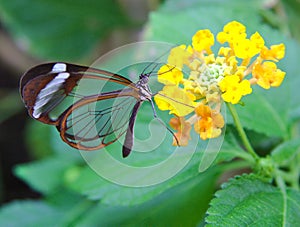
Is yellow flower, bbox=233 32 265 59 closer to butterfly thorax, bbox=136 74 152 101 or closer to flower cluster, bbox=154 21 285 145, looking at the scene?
flower cluster, bbox=154 21 285 145

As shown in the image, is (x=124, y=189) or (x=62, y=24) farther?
(x=62, y=24)

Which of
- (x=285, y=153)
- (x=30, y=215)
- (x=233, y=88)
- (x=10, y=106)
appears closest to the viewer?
(x=233, y=88)

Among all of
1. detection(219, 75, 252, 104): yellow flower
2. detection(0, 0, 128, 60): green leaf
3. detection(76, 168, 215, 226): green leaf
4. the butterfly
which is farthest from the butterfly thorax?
detection(0, 0, 128, 60): green leaf

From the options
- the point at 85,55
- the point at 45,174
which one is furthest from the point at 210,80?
the point at 85,55

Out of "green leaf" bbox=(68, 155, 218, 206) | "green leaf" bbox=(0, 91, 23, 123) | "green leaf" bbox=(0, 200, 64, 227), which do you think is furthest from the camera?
"green leaf" bbox=(0, 91, 23, 123)

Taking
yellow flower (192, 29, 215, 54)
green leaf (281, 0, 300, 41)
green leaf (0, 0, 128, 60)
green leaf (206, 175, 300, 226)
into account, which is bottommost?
green leaf (206, 175, 300, 226)

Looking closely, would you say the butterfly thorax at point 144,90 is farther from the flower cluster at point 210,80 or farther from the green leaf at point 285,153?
the green leaf at point 285,153

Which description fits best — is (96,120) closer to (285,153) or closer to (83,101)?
(83,101)
